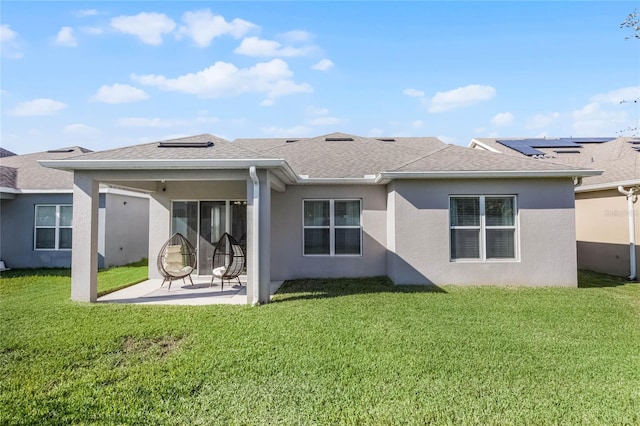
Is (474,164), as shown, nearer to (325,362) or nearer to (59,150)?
(325,362)

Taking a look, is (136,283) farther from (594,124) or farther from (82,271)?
(594,124)

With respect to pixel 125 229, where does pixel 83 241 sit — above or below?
below

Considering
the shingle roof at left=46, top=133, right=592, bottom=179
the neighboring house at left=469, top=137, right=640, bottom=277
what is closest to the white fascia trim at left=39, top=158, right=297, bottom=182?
the shingle roof at left=46, top=133, right=592, bottom=179

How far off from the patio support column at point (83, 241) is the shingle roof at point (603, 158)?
1196cm

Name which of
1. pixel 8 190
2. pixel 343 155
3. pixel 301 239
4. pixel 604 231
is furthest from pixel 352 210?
pixel 8 190

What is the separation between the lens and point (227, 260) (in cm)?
1117

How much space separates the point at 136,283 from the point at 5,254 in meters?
7.74

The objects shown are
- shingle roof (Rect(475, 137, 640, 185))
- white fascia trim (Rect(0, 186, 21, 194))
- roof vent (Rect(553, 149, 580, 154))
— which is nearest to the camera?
shingle roof (Rect(475, 137, 640, 185))

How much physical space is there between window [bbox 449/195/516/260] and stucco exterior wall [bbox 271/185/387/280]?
2177mm

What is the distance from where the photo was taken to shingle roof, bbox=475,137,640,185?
36.9 feet

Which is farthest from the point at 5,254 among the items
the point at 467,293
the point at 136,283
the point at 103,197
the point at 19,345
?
the point at 467,293

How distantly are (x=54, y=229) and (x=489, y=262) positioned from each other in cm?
1606

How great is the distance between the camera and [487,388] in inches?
154

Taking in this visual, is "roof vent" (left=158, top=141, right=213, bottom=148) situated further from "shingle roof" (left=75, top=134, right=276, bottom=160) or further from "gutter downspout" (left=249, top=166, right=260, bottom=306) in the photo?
"gutter downspout" (left=249, top=166, right=260, bottom=306)
